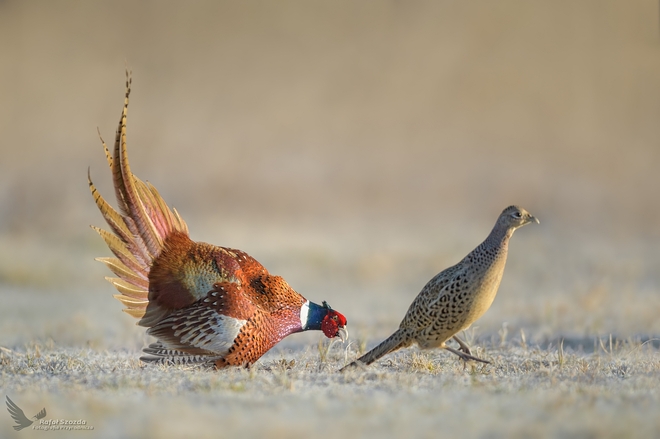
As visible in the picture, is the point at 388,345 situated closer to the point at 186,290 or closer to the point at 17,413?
the point at 186,290

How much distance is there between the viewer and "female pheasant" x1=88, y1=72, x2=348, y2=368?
485 cm

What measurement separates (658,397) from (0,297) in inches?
360

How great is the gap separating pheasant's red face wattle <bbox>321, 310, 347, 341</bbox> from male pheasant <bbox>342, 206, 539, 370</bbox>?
0.35m

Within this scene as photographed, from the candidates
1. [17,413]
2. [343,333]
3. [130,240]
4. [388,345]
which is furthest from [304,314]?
[17,413]

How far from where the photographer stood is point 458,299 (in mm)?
5004

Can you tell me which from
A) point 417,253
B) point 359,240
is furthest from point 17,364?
point 359,240

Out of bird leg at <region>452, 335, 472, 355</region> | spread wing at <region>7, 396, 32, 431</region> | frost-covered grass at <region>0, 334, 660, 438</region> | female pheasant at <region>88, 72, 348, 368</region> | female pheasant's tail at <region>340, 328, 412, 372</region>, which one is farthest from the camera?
bird leg at <region>452, 335, 472, 355</region>

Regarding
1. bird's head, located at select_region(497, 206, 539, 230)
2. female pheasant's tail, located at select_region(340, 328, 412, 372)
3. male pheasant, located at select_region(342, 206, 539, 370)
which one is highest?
bird's head, located at select_region(497, 206, 539, 230)

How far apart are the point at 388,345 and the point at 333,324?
1.48 feet

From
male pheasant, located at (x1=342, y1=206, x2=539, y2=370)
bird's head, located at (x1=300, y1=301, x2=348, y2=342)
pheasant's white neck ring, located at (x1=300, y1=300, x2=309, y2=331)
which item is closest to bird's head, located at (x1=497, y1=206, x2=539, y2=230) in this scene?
male pheasant, located at (x1=342, y1=206, x2=539, y2=370)

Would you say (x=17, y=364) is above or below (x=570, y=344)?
below

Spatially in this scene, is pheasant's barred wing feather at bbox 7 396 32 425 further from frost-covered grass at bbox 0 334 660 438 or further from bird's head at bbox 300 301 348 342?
bird's head at bbox 300 301 348 342

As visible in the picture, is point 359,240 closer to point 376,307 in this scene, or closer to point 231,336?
point 376,307

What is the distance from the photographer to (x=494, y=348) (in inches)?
235
